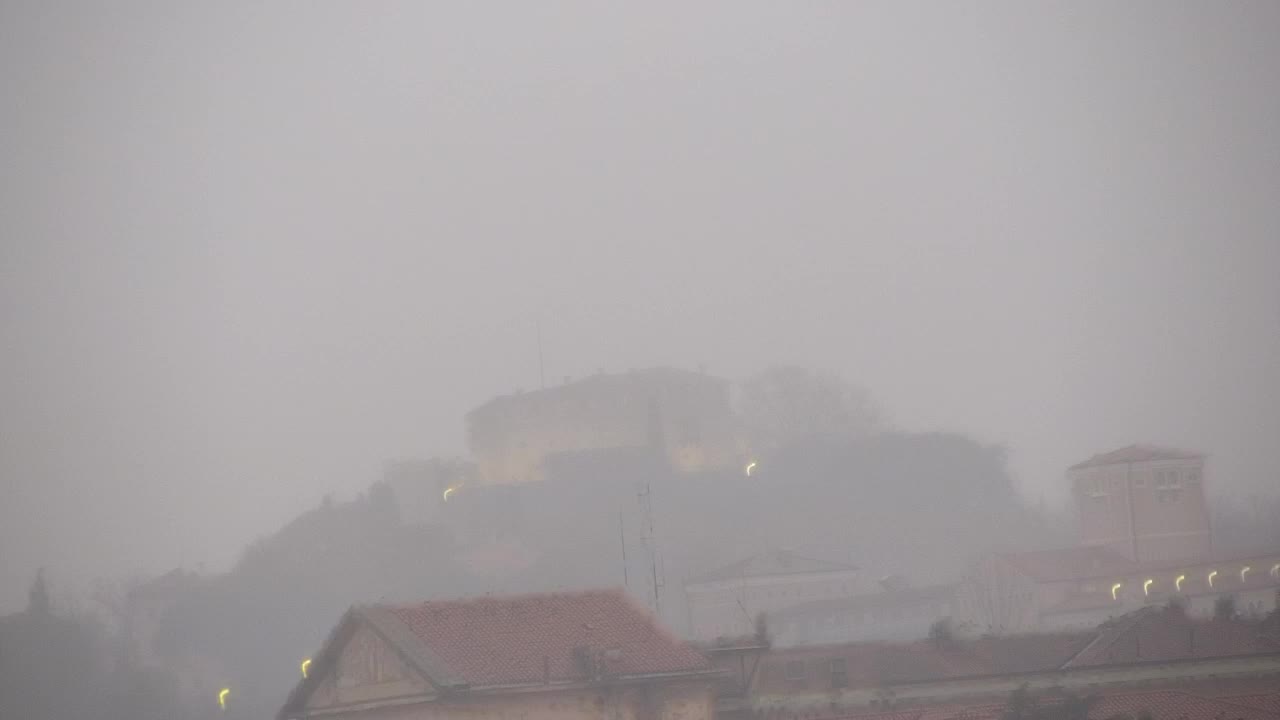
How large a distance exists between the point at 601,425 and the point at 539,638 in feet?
364

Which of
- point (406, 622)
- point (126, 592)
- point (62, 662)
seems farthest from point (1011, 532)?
point (406, 622)

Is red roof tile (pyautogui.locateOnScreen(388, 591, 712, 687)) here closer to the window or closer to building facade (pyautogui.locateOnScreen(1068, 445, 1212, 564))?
the window

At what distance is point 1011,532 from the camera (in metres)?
136

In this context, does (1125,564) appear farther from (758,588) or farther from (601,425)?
(601,425)

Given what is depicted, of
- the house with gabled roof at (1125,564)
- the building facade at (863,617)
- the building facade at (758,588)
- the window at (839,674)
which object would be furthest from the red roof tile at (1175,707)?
the building facade at (758,588)

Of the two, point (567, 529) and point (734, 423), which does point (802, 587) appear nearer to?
point (567, 529)

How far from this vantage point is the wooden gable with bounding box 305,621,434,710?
39.0 meters

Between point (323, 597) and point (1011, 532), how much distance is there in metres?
46.6

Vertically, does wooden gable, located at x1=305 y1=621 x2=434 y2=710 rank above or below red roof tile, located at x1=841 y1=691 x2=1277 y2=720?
above

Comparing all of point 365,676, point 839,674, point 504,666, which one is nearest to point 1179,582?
point 839,674

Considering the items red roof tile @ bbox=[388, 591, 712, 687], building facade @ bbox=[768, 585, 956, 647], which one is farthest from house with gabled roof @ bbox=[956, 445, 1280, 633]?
red roof tile @ bbox=[388, 591, 712, 687]

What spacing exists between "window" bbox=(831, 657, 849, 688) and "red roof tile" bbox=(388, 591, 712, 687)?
9.96 meters

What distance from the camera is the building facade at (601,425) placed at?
14925 centimetres

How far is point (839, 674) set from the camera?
166 ft
